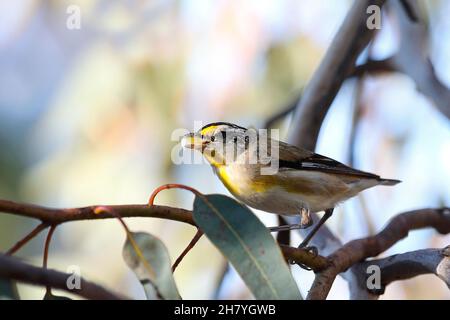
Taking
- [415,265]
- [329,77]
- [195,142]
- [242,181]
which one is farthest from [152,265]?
[329,77]

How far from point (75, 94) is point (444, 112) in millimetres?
1817

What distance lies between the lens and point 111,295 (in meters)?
1.18

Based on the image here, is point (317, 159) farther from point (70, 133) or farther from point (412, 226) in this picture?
point (70, 133)

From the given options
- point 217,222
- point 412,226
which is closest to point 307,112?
point 412,226

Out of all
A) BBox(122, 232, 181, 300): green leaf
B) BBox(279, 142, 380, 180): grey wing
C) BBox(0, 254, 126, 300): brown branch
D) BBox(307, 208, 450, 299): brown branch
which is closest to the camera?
BBox(0, 254, 126, 300): brown branch

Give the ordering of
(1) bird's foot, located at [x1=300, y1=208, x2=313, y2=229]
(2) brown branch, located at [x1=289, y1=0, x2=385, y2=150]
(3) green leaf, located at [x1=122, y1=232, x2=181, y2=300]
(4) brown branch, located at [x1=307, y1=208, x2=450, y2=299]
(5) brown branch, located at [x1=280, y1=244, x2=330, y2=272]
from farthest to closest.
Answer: (2) brown branch, located at [x1=289, y1=0, x2=385, y2=150], (1) bird's foot, located at [x1=300, y1=208, x2=313, y2=229], (4) brown branch, located at [x1=307, y1=208, x2=450, y2=299], (5) brown branch, located at [x1=280, y1=244, x2=330, y2=272], (3) green leaf, located at [x1=122, y1=232, x2=181, y2=300]

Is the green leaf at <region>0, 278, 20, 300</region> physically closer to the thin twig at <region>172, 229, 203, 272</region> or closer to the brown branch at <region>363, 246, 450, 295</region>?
the thin twig at <region>172, 229, 203, 272</region>

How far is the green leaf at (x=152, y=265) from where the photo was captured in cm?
101

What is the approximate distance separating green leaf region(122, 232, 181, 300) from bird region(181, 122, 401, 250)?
71cm

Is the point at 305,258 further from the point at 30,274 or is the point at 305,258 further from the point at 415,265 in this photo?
the point at 30,274

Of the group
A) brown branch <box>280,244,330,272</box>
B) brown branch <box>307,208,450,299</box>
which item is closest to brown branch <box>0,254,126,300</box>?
brown branch <box>280,244,330,272</box>

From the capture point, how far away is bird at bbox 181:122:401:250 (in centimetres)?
178

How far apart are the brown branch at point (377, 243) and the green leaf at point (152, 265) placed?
1.22 feet

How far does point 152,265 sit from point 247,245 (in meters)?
0.15
